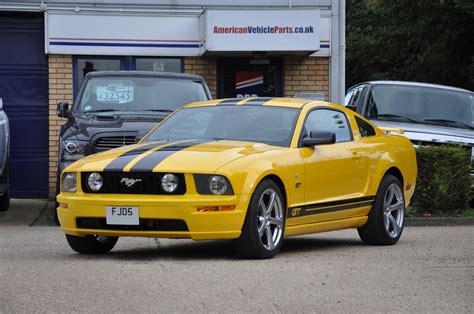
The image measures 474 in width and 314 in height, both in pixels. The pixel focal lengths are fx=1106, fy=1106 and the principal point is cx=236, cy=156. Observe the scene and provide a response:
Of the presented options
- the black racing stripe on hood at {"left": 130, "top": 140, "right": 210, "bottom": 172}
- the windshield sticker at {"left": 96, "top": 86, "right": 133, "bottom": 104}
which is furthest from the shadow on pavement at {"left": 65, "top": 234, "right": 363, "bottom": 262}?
the windshield sticker at {"left": 96, "top": 86, "right": 133, "bottom": 104}

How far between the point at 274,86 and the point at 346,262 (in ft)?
35.4

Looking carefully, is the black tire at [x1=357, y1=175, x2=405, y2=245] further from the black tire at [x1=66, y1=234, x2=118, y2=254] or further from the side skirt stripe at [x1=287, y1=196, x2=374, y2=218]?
the black tire at [x1=66, y1=234, x2=118, y2=254]

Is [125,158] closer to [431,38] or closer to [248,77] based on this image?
[248,77]

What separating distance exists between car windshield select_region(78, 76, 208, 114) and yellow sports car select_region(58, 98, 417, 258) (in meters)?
3.38

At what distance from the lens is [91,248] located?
33.5 feet

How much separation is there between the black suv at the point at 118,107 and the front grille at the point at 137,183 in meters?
4.03

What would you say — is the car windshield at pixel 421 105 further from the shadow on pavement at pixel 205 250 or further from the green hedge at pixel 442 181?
the shadow on pavement at pixel 205 250

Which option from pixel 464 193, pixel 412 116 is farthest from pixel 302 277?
pixel 412 116

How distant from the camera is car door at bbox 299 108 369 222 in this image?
10.5m

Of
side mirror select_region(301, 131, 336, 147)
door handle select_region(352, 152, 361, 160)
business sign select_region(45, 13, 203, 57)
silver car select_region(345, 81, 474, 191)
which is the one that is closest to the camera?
side mirror select_region(301, 131, 336, 147)

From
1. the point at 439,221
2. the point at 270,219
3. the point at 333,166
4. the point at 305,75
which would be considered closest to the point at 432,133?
the point at 439,221

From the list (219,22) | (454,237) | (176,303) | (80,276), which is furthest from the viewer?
(219,22)

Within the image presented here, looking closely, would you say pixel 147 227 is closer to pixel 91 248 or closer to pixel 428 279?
pixel 91 248

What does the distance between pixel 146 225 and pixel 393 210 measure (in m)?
3.51
